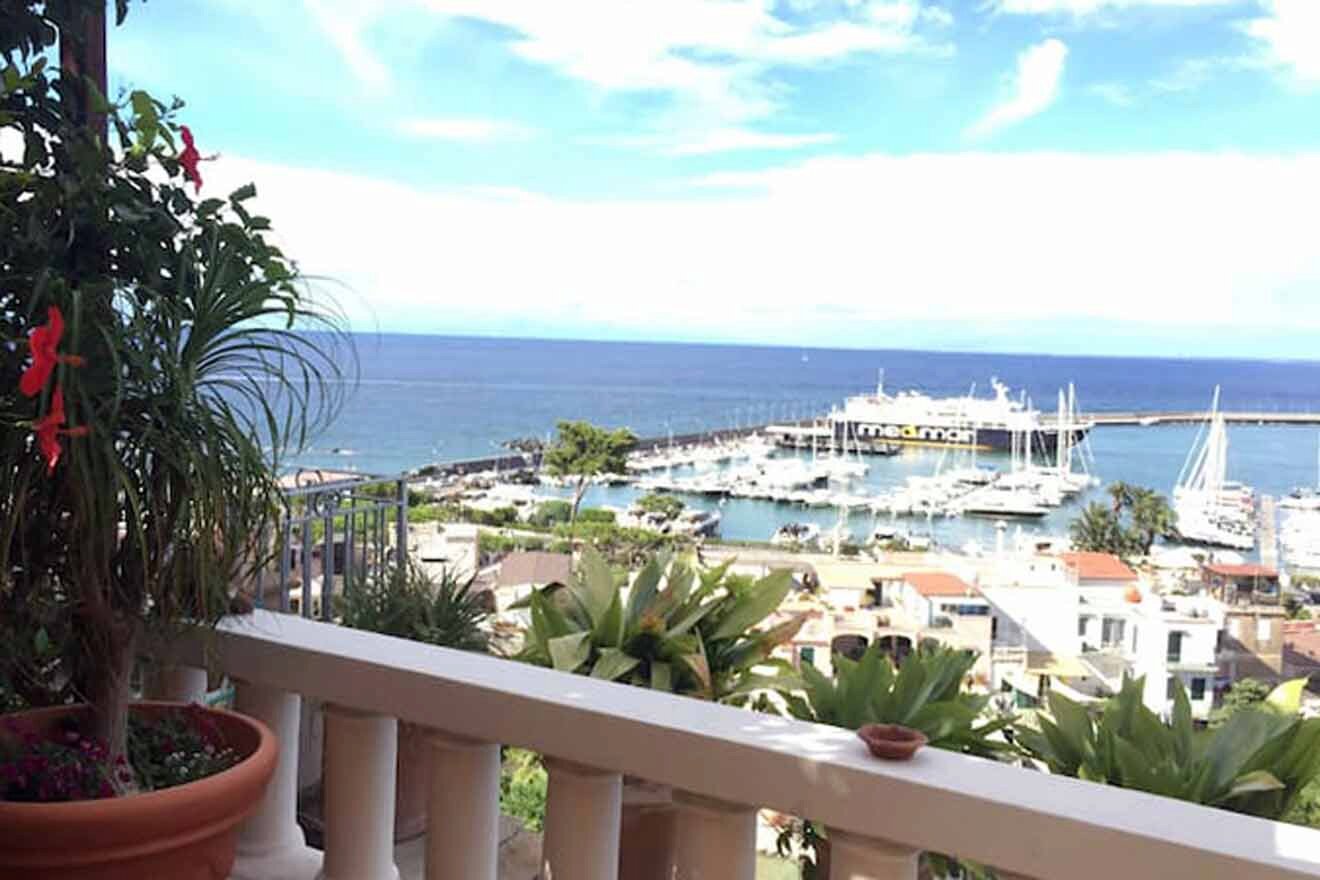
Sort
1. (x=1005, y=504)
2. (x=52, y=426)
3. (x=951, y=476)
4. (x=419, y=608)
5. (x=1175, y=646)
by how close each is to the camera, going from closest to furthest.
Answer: (x=52, y=426) < (x=419, y=608) < (x=1175, y=646) < (x=1005, y=504) < (x=951, y=476)

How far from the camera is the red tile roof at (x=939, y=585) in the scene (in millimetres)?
10680

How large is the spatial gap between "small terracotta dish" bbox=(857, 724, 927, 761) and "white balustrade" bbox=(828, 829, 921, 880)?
8cm

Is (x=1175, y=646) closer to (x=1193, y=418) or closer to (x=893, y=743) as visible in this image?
(x=893, y=743)

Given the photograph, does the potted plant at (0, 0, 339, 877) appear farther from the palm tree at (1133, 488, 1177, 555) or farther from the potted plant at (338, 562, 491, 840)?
the palm tree at (1133, 488, 1177, 555)

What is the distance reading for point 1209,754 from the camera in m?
1.29

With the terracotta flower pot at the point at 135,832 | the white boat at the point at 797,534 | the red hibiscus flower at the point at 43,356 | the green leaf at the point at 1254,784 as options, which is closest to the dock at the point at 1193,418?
the white boat at the point at 797,534

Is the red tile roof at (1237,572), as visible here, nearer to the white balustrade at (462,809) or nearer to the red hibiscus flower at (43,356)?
the white balustrade at (462,809)

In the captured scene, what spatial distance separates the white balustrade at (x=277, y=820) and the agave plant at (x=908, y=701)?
757 millimetres

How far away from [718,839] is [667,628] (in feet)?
2.65

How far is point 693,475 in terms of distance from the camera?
35000 millimetres

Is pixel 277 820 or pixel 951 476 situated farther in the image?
pixel 951 476

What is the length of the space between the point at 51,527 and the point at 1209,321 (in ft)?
111

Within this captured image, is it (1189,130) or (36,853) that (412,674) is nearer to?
(36,853)

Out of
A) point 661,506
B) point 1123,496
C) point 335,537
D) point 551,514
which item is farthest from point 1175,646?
point 1123,496
